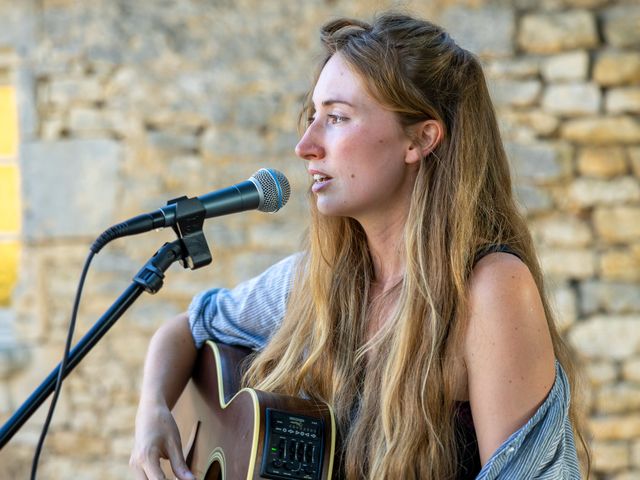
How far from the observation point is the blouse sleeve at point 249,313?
2.38 metres

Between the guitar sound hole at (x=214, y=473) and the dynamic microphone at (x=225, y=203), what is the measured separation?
0.56 m

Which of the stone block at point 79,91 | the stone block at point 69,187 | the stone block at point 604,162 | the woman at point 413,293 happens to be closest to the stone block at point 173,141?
the stone block at point 69,187

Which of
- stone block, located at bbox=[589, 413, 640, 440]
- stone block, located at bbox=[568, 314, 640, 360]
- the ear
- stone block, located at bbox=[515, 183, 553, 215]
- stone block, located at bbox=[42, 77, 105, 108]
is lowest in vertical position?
stone block, located at bbox=[589, 413, 640, 440]

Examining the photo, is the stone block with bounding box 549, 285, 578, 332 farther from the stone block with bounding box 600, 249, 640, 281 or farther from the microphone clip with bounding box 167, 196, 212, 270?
the microphone clip with bounding box 167, 196, 212, 270

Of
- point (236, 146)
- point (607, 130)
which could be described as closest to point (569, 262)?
point (607, 130)

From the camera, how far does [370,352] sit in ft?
6.88

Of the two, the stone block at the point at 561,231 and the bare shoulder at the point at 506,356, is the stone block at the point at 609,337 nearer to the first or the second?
the stone block at the point at 561,231

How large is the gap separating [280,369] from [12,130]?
259 cm

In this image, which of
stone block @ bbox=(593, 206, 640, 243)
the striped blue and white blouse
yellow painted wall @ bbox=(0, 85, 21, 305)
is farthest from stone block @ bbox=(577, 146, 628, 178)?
yellow painted wall @ bbox=(0, 85, 21, 305)

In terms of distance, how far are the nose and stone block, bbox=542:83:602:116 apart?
218 centimetres

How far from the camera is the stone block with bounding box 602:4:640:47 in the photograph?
12.9 ft

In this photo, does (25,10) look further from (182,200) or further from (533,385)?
(533,385)

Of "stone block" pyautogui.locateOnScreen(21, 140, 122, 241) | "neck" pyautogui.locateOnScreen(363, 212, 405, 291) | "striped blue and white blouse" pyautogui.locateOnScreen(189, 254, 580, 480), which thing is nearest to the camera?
"neck" pyautogui.locateOnScreen(363, 212, 405, 291)

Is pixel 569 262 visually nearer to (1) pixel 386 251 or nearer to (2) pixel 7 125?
(1) pixel 386 251
